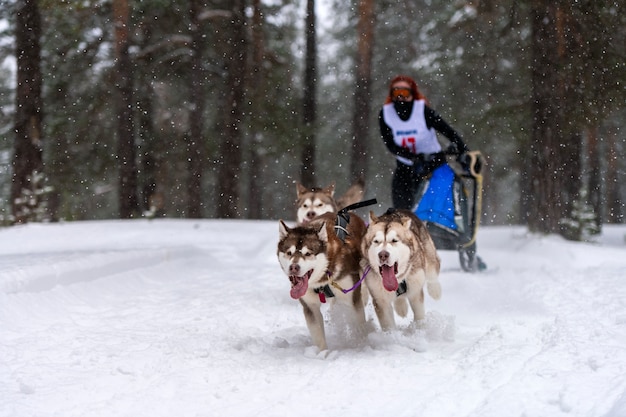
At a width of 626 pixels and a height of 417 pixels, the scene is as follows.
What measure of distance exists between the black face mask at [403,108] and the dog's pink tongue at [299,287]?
3.06 m

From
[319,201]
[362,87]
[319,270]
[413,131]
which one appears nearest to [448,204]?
[413,131]

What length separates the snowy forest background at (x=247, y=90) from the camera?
11312 mm

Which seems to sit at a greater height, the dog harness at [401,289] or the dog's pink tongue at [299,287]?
the dog's pink tongue at [299,287]

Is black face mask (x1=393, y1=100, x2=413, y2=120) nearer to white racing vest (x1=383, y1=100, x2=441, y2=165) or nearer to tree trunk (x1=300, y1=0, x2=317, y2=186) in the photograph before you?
white racing vest (x1=383, y1=100, x2=441, y2=165)

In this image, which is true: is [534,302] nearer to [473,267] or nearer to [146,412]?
[473,267]

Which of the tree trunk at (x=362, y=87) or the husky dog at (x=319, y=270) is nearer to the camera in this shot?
the husky dog at (x=319, y=270)

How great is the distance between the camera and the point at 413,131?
6.91 meters

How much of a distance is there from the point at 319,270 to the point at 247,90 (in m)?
12.5

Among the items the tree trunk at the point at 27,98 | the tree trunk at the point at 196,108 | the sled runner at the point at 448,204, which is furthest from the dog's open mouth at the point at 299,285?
the tree trunk at the point at 196,108

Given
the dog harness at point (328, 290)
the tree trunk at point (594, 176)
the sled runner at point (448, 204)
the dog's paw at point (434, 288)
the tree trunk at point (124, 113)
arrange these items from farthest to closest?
1. the tree trunk at point (594, 176)
2. the tree trunk at point (124, 113)
3. the sled runner at point (448, 204)
4. the dog's paw at point (434, 288)
5. the dog harness at point (328, 290)

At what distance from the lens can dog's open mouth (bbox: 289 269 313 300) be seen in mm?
4320

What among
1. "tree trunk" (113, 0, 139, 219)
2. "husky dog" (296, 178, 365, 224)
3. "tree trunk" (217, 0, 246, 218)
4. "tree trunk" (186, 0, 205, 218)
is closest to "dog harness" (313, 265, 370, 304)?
"husky dog" (296, 178, 365, 224)

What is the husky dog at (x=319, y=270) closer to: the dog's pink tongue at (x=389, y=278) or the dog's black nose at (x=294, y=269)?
the dog's black nose at (x=294, y=269)

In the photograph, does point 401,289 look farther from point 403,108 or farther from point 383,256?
point 403,108
